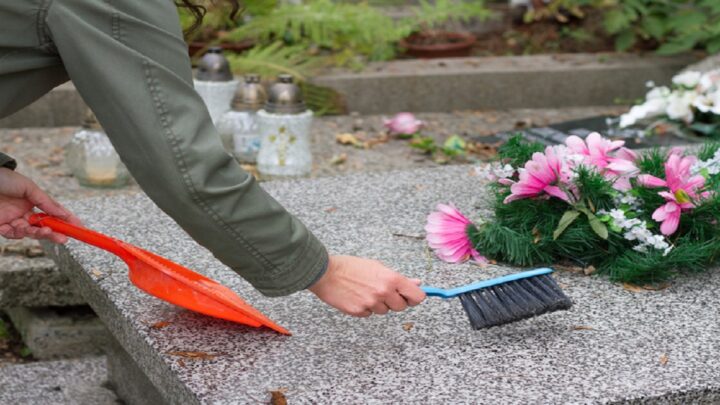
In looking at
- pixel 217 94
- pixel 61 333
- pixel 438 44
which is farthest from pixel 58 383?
pixel 438 44

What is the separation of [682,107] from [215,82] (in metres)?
1.77

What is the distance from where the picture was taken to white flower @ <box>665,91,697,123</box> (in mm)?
4082

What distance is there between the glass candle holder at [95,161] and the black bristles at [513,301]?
1.98m

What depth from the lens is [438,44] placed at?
5.95 metres

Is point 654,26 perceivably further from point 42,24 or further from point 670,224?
point 42,24

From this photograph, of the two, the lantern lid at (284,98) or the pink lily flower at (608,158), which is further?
the lantern lid at (284,98)

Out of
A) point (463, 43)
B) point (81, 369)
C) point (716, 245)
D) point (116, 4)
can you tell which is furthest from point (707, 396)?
point (463, 43)

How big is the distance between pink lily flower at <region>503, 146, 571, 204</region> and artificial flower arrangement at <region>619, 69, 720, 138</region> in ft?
5.50

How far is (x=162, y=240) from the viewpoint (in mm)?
2648

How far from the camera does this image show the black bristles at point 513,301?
81.4 inches

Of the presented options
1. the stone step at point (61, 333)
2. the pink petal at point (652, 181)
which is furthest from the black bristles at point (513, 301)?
the stone step at point (61, 333)

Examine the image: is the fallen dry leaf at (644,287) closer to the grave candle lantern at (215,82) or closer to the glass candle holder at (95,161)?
the glass candle holder at (95,161)

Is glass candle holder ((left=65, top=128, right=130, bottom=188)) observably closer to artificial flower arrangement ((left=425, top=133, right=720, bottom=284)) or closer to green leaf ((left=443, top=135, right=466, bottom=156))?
green leaf ((left=443, top=135, right=466, bottom=156))

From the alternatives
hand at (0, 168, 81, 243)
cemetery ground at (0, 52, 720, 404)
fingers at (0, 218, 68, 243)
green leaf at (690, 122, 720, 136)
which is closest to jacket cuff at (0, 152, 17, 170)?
hand at (0, 168, 81, 243)
